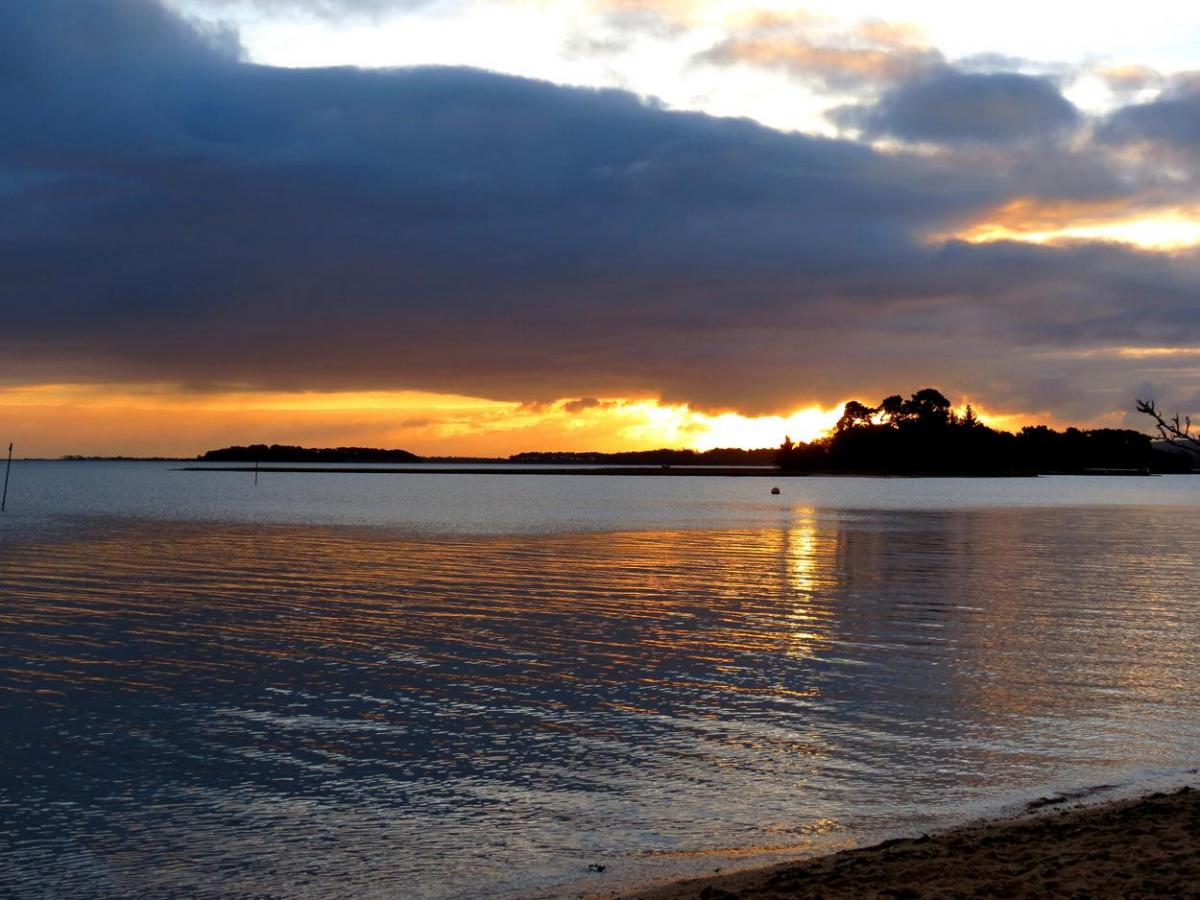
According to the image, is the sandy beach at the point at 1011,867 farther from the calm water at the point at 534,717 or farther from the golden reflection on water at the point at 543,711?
the golden reflection on water at the point at 543,711

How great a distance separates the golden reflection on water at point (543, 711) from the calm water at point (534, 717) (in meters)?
0.08

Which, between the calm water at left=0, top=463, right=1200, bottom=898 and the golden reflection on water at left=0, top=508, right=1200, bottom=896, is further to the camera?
the golden reflection on water at left=0, top=508, right=1200, bottom=896

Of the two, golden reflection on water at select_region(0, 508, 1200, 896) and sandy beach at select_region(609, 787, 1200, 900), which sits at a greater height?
sandy beach at select_region(609, 787, 1200, 900)

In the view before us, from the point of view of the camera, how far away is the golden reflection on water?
14.4 m

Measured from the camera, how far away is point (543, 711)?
21766mm

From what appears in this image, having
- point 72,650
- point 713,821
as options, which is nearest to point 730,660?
point 713,821

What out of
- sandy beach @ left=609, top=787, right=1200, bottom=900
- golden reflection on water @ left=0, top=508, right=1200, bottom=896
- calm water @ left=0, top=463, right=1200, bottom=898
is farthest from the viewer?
golden reflection on water @ left=0, top=508, right=1200, bottom=896

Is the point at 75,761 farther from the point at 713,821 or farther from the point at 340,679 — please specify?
the point at 713,821

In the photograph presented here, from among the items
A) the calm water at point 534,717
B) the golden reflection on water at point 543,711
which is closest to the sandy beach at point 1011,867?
the calm water at point 534,717

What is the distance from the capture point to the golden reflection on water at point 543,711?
568 inches

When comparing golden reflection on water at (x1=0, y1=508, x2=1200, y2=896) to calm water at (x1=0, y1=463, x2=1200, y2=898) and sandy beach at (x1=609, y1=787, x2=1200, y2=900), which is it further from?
sandy beach at (x1=609, y1=787, x2=1200, y2=900)

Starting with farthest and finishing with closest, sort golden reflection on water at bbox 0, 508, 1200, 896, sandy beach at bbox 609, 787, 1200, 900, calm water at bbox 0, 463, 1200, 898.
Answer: golden reflection on water at bbox 0, 508, 1200, 896, calm water at bbox 0, 463, 1200, 898, sandy beach at bbox 609, 787, 1200, 900

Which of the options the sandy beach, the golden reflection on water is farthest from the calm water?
the sandy beach

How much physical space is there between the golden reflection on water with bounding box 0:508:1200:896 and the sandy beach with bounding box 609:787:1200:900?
4.26 ft
